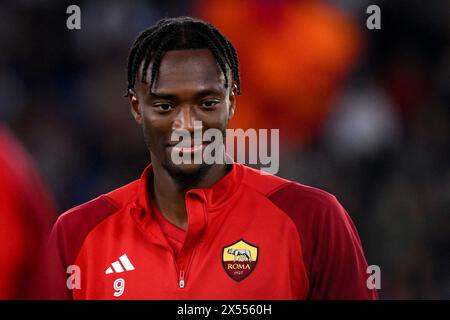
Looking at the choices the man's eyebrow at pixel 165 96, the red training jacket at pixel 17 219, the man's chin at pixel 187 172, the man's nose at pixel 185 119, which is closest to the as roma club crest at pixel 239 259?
the man's chin at pixel 187 172

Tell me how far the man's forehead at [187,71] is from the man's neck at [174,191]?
1.03 feet

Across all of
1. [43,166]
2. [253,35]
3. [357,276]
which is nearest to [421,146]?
[253,35]

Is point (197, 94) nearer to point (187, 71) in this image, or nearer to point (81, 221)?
point (187, 71)

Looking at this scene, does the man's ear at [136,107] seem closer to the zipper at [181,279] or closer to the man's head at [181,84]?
the man's head at [181,84]

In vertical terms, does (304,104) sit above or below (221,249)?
above

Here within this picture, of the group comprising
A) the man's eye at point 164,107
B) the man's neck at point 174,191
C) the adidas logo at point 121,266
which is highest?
the man's eye at point 164,107

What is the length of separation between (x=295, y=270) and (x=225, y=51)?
2.76 feet

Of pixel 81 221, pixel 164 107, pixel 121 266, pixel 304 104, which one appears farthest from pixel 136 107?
pixel 304 104

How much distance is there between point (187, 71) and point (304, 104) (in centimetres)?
291

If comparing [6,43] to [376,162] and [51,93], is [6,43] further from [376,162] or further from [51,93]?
[376,162]

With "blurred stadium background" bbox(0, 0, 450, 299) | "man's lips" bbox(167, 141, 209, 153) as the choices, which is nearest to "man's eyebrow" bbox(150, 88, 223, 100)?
"man's lips" bbox(167, 141, 209, 153)

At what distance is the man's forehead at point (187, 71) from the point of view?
2.79 meters

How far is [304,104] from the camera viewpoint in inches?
222

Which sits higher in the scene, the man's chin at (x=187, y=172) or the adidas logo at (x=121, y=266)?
the man's chin at (x=187, y=172)
